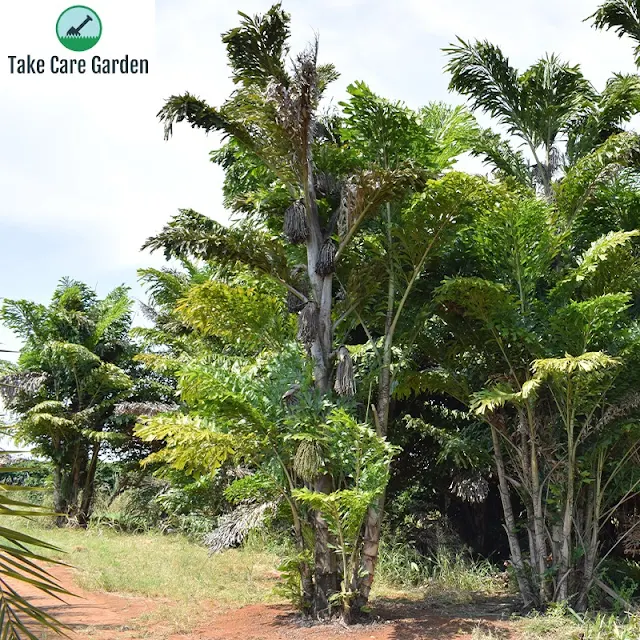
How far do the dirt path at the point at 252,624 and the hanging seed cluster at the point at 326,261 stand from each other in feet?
12.2

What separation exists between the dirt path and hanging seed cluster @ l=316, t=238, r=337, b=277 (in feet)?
12.2

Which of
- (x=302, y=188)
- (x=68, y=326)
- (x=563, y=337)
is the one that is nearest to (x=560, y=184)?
(x=563, y=337)

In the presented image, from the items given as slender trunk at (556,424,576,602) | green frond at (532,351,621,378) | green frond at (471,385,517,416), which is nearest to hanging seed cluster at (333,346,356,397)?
green frond at (471,385,517,416)

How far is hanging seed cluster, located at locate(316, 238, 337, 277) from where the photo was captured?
7.88m

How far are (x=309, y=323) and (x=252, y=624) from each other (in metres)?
3.25

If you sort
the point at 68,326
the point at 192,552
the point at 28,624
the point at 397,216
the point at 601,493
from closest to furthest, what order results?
the point at 28,624 < the point at 601,493 < the point at 397,216 < the point at 192,552 < the point at 68,326

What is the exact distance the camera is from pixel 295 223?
26.0ft

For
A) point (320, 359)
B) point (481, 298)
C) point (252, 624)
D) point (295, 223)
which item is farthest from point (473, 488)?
point (295, 223)

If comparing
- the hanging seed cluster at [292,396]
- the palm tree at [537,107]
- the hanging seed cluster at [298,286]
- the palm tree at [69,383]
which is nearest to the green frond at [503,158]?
the palm tree at [537,107]

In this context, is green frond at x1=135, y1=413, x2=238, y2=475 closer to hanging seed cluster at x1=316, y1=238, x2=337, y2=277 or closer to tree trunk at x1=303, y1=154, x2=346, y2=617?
tree trunk at x1=303, y1=154, x2=346, y2=617

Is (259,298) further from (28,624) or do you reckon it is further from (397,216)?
(28,624)

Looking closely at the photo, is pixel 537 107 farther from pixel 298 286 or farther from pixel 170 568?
pixel 170 568

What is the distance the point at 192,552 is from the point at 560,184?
870 cm

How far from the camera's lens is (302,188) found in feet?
26.8
